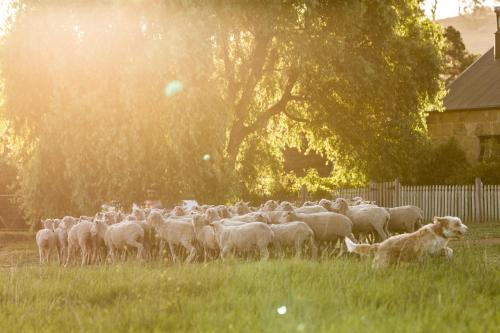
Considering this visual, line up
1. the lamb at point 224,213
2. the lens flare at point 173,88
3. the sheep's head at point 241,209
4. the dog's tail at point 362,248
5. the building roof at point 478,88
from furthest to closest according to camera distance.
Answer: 1. the building roof at point 478,88
2. the lens flare at point 173,88
3. the sheep's head at point 241,209
4. the lamb at point 224,213
5. the dog's tail at point 362,248

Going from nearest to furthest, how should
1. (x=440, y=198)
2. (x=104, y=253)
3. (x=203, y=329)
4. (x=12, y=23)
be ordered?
(x=203, y=329), (x=104, y=253), (x=12, y=23), (x=440, y=198)

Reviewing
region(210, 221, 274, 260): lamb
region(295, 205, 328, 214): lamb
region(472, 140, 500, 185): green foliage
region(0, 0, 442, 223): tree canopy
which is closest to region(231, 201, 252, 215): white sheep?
region(295, 205, 328, 214): lamb

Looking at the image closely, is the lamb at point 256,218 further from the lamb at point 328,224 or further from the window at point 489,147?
the window at point 489,147

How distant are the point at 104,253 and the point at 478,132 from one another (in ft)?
74.8

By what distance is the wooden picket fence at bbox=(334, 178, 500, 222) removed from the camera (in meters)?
30.1

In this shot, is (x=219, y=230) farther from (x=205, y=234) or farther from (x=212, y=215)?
(x=212, y=215)

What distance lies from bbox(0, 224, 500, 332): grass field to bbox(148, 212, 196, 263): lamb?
15.3 ft

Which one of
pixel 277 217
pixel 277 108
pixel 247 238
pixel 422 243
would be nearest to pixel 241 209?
pixel 277 217

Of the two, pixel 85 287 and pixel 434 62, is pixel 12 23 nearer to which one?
pixel 434 62

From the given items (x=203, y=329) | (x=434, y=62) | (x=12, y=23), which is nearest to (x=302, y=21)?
(x=434, y=62)

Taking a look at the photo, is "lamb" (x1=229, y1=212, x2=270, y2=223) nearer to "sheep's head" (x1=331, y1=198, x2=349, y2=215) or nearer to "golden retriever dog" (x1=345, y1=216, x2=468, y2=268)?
"sheep's head" (x1=331, y1=198, x2=349, y2=215)

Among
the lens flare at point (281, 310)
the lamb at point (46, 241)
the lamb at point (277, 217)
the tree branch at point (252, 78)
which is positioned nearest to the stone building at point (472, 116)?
the tree branch at point (252, 78)

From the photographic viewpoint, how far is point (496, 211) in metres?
30.0

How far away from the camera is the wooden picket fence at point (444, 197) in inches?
1185
